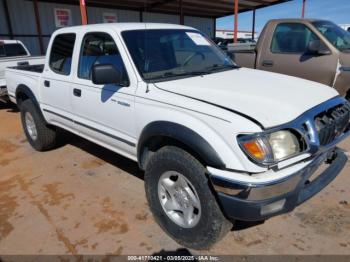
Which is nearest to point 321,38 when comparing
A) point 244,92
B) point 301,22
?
point 301,22

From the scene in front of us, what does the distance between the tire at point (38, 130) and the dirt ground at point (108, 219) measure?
50 centimetres

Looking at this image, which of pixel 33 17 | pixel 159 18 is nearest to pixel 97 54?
pixel 33 17

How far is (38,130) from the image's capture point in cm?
454

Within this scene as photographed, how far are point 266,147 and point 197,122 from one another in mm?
517

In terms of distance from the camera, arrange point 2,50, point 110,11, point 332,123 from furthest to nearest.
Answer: point 110,11 < point 2,50 < point 332,123

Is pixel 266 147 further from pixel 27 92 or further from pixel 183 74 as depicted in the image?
pixel 27 92

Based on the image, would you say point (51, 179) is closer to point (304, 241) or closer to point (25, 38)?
point (304, 241)

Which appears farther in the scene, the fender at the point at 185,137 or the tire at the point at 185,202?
the tire at the point at 185,202

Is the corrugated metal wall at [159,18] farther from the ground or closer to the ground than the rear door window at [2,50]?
farther from the ground

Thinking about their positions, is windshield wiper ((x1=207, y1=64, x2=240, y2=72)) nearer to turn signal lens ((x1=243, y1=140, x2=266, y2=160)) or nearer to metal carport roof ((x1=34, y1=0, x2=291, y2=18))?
turn signal lens ((x1=243, y1=140, x2=266, y2=160))

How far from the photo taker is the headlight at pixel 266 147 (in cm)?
198

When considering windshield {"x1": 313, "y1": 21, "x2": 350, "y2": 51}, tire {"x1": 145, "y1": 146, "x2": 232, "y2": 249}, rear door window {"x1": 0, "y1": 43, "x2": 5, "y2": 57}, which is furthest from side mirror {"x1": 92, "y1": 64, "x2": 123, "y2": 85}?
rear door window {"x1": 0, "y1": 43, "x2": 5, "y2": 57}

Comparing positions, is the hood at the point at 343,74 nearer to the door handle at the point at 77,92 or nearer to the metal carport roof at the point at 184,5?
the door handle at the point at 77,92

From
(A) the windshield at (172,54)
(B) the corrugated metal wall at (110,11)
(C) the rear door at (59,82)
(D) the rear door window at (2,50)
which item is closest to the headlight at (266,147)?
(A) the windshield at (172,54)
